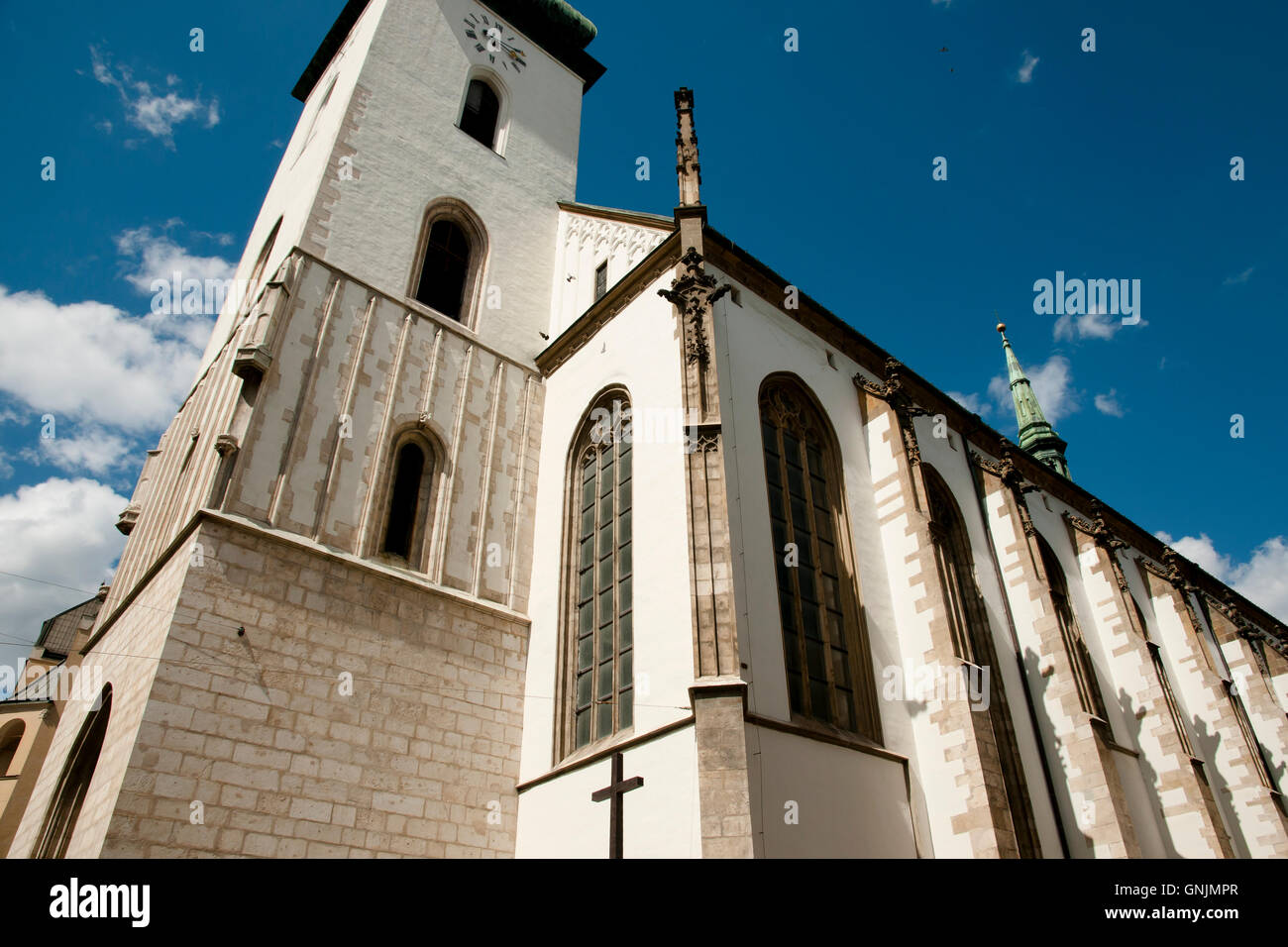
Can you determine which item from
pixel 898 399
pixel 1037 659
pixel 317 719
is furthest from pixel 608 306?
pixel 1037 659

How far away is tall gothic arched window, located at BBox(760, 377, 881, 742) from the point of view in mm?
10312

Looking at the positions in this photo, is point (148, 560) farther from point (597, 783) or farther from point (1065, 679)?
point (1065, 679)

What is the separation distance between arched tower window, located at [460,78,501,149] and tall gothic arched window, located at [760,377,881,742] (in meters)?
9.98

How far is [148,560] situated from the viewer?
1144cm

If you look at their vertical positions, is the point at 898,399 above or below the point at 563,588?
above

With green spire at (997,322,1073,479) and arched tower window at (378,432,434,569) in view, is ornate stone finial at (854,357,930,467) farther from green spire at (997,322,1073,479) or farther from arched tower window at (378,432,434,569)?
green spire at (997,322,1073,479)

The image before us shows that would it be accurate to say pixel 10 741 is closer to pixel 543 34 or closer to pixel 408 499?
pixel 408 499

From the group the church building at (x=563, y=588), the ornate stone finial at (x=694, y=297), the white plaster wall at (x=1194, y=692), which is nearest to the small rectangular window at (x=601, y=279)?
the church building at (x=563, y=588)

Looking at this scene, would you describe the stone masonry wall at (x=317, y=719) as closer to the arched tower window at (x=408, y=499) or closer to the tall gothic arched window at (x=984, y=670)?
the arched tower window at (x=408, y=499)

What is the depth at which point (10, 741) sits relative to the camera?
22.2 meters

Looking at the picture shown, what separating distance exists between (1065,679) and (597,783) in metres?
7.75

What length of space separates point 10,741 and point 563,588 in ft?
64.7

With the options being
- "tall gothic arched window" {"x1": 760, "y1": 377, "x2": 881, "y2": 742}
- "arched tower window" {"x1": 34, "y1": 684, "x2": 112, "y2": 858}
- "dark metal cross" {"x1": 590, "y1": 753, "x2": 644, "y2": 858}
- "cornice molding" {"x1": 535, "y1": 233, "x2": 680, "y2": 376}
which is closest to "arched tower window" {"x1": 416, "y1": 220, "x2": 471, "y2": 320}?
"cornice molding" {"x1": 535, "y1": 233, "x2": 680, "y2": 376}
